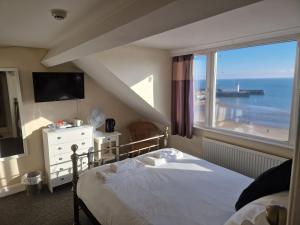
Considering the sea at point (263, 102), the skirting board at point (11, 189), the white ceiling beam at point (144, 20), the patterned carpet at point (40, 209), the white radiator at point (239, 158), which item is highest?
the white ceiling beam at point (144, 20)

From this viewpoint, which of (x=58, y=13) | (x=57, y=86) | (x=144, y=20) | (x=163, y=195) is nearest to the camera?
(x=144, y=20)

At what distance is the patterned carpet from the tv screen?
58.8 inches

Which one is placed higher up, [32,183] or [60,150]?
[60,150]

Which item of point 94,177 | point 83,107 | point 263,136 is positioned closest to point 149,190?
point 94,177

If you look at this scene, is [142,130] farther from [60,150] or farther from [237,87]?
[237,87]

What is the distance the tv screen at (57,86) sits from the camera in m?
3.22

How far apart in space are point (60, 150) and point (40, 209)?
2.82 ft

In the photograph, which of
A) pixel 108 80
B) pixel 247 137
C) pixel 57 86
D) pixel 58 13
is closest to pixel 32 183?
pixel 57 86

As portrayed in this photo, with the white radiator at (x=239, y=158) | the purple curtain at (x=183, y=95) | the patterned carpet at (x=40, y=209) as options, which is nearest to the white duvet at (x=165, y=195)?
the white radiator at (x=239, y=158)

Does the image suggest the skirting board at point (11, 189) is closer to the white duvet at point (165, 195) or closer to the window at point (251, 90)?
the white duvet at point (165, 195)

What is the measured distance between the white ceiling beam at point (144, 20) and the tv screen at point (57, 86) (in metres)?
1.61

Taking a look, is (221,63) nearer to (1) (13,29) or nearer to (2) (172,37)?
(2) (172,37)

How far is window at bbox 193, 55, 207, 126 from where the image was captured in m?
3.50

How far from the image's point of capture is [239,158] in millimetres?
2924
